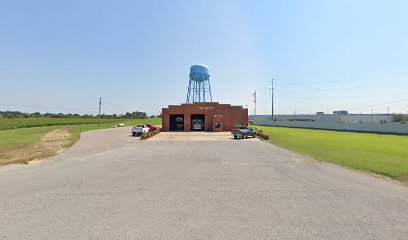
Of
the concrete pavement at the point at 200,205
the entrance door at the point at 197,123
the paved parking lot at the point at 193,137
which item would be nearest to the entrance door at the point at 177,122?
the entrance door at the point at 197,123

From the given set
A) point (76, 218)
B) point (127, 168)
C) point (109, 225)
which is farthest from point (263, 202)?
point (127, 168)

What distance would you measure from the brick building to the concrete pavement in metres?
35.3

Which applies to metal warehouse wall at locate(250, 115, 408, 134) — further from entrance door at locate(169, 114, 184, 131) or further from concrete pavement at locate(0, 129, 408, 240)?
concrete pavement at locate(0, 129, 408, 240)

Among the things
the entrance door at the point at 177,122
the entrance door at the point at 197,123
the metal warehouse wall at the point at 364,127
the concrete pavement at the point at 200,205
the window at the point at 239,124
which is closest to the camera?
the concrete pavement at the point at 200,205

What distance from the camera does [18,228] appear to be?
470 centimetres

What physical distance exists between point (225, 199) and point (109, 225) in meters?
3.16

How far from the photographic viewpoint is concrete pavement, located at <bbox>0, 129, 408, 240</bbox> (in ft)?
15.1

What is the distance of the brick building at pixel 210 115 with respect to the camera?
1791 inches

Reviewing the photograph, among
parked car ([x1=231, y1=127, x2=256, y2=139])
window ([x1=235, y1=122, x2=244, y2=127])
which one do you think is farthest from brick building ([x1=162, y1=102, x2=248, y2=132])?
parked car ([x1=231, y1=127, x2=256, y2=139])

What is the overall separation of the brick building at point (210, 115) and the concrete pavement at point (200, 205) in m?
35.3

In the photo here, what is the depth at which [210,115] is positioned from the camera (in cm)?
4616

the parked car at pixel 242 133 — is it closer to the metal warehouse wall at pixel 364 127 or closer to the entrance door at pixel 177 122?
the entrance door at pixel 177 122

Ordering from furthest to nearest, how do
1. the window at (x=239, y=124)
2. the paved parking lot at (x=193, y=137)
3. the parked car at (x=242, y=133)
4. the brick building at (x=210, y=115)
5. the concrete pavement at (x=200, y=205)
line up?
the window at (x=239, y=124), the brick building at (x=210, y=115), the parked car at (x=242, y=133), the paved parking lot at (x=193, y=137), the concrete pavement at (x=200, y=205)

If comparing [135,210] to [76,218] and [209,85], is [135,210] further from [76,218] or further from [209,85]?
[209,85]
